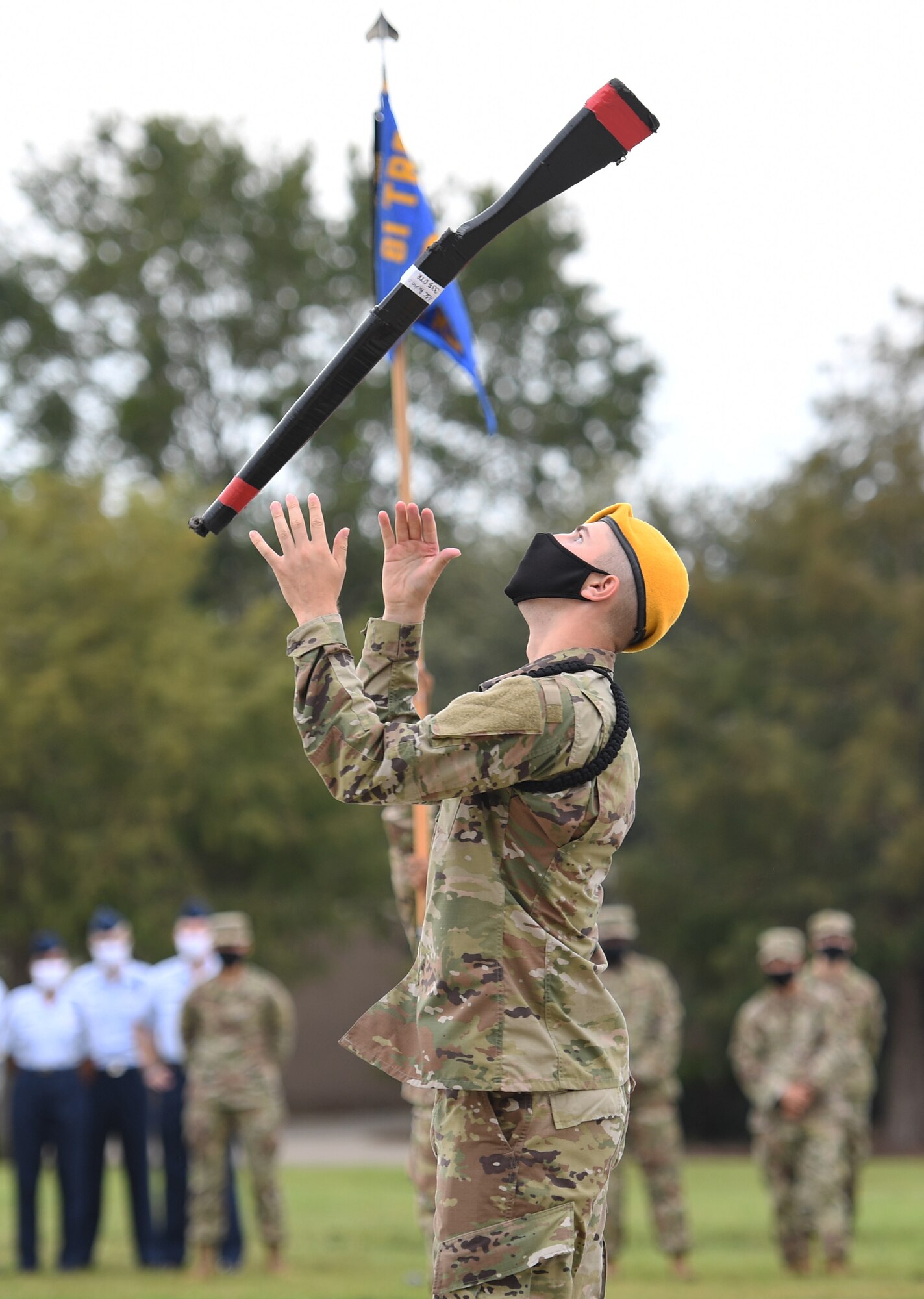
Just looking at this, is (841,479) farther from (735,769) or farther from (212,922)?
(212,922)

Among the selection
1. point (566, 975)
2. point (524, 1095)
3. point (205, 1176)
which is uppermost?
point (566, 975)

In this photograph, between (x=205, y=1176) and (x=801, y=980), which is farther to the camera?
(x=801, y=980)

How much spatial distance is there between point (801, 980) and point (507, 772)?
9.61 meters

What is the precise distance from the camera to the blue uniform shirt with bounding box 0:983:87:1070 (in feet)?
40.3

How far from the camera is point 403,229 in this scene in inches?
274

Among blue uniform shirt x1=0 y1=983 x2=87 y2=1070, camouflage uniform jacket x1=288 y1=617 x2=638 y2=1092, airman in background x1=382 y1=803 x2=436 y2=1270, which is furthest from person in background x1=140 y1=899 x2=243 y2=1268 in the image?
camouflage uniform jacket x1=288 y1=617 x2=638 y2=1092

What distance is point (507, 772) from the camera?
Result: 349cm

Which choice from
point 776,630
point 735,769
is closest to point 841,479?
point 776,630

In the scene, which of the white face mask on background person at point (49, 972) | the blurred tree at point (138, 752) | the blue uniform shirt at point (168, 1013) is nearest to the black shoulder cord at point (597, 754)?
the blue uniform shirt at point (168, 1013)

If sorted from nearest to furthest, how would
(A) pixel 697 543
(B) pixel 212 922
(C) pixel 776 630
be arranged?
1. (B) pixel 212 922
2. (C) pixel 776 630
3. (A) pixel 697 543

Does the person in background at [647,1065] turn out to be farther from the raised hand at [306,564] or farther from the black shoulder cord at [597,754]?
the raised hand at [306,564]

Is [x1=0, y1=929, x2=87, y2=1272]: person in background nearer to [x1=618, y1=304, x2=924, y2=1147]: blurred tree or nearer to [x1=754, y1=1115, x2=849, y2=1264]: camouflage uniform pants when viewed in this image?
[x1=754, y1=1115, x2=849, y2=1264]: camouflage uniform pants

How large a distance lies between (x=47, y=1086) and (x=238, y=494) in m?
9.61

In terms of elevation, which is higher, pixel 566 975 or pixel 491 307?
pixel 491 307
